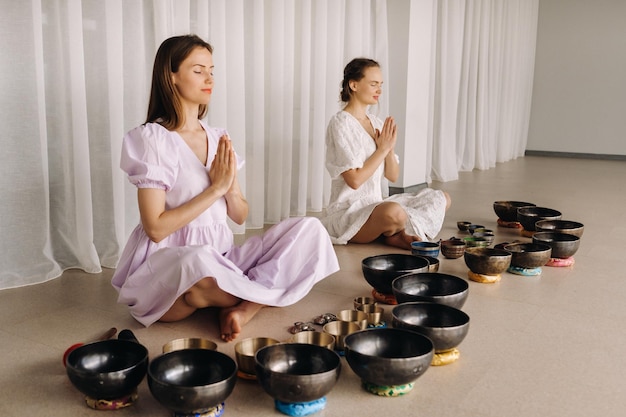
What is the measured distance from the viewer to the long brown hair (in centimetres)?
211

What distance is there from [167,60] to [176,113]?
17cm

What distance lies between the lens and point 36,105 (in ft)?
8.18

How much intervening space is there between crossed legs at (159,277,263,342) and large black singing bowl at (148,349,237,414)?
1.19ft

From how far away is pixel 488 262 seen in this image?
101 inches

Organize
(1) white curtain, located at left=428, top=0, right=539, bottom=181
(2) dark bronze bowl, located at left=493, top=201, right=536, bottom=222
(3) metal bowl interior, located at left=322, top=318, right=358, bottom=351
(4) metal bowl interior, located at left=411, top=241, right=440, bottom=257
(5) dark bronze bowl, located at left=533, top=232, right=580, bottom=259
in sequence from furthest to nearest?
(1) white curtain, located at left=428, top=0, right=539, bottom=181
(2) dark bronze bowl, located at left=493, top=201, right=536, bottom=222
(4) metal bowl interior, located at left=411, top=241, right=440, bottom=257
(5) dark bronze bowl, located at left=533, top=232, right=580, bottom=259
(3) metal bowl interior, located at left=322, top=318, right=358, bottom=351

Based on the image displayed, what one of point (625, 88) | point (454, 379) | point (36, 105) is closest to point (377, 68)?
point (36, 105)

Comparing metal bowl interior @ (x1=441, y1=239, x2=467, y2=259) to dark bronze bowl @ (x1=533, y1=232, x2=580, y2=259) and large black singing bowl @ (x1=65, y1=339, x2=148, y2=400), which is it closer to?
dark bronze bowl @ (x1=533, y1=232, x2=580, y2=259)

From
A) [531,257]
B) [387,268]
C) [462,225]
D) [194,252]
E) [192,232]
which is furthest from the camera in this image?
[462,225]

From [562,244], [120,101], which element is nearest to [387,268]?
[562,244]

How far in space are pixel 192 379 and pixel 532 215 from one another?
2315 millimetres

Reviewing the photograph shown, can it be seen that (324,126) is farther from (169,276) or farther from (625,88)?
(625,88)

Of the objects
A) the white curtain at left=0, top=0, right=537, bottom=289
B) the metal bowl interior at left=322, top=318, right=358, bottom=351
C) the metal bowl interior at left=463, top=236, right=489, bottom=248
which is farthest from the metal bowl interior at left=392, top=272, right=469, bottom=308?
the white curtain at left=0, top=0, right=537, bottom=289

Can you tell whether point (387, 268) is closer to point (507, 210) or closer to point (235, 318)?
point (235, 318)

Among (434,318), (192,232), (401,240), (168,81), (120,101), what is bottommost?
(401,240)
